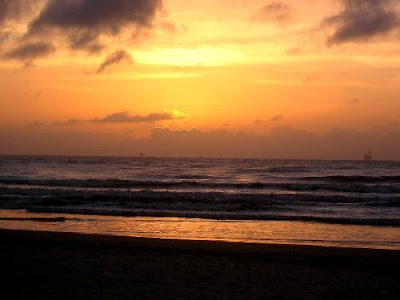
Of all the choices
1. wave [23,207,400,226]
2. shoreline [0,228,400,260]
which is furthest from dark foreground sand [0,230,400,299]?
wave [23,207,400,226]

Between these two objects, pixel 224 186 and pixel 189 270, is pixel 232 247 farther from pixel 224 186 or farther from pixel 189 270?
pixel 224 186

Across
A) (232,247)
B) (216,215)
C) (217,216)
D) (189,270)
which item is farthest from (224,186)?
(189,270)

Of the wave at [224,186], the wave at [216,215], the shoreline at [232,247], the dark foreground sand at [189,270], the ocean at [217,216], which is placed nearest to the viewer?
the dark foreground sand at [189,270]

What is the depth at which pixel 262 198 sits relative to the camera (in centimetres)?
3033

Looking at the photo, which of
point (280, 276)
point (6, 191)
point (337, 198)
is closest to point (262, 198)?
point (337, 198)

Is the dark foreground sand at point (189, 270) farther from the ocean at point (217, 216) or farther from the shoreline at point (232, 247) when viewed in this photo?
the ocean at point (217, 216)

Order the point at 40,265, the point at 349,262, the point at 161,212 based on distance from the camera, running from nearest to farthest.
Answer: the point at 40,265
the point at 349,262
the point at 161,212

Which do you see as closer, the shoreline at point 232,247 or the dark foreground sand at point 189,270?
the dark foreground sand at point 189,270

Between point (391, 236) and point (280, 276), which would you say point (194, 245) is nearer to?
point (280, 276)

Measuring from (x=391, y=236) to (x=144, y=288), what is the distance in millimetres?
10580

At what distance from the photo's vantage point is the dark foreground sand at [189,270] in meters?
7.57

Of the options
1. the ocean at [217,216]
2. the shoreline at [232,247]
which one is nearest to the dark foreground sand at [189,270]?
the shoreline at [232,247]

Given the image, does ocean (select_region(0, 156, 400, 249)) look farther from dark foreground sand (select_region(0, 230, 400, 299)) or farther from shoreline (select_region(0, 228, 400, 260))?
dark foreground sand (select_region(0, 230, 400, 299))

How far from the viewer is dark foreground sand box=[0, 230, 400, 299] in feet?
24.8
